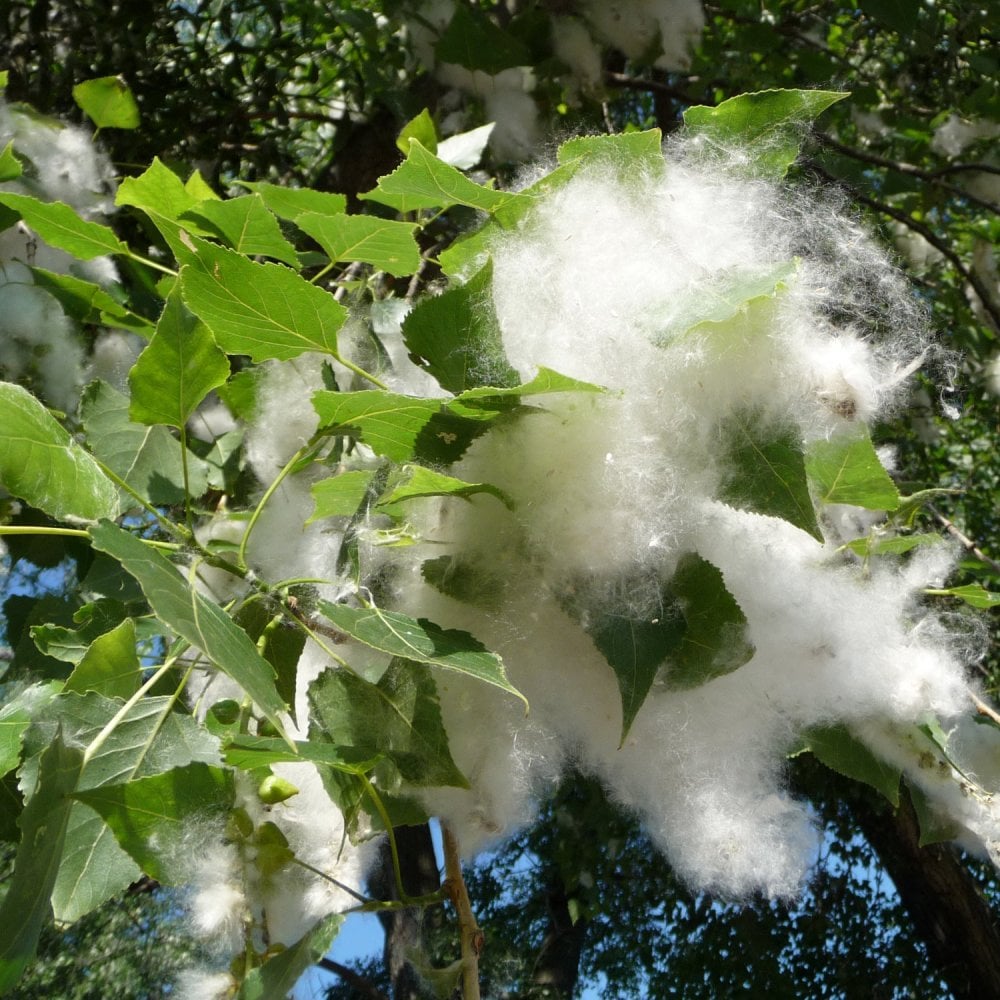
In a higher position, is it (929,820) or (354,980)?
(929,820)

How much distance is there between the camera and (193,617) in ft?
1.64

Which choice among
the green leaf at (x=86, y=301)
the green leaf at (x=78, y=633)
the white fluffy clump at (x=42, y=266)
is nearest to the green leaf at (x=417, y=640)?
the green leaf at (x=78, y=633)

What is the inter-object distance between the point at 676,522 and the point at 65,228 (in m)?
0.59

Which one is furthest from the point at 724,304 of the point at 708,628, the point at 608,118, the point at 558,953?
the point at 558,953

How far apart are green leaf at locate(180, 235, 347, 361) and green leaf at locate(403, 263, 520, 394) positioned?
0.06 m

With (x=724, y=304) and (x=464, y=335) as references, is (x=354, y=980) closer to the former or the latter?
(x=464, y=335)

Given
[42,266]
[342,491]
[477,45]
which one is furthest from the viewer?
[477,45]

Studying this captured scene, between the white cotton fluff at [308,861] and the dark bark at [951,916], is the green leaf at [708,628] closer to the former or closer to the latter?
the white cotton fluff at [308,861]

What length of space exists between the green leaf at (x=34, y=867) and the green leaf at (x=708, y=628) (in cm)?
40

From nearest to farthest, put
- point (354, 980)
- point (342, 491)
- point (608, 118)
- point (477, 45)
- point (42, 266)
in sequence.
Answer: point (342, 491), point (42, 266), point (477, 45), point (608, 118), point (354, 980)

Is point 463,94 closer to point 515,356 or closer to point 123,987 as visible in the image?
point 515,356

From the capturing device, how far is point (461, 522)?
669 mm

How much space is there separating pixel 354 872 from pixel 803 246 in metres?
0.62

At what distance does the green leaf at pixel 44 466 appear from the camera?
617 millimetres
